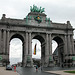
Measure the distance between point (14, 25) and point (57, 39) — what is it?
86.5 feet

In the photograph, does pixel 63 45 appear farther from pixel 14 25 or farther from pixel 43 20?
pixel 14 25

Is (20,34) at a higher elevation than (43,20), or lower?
lower

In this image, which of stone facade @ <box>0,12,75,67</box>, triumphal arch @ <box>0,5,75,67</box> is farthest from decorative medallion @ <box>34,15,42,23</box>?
stone facade @ <box>0,12,75,67</box>

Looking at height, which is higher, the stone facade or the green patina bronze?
the green patina bronze

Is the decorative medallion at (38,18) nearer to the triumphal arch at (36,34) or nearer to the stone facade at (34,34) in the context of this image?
the triumphal arch at (36,34)

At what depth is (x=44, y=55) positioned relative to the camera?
79.9 meters

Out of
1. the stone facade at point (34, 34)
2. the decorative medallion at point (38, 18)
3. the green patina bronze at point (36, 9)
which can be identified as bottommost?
the stone facade at point (34, 34)

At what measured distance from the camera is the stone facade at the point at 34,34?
230ft

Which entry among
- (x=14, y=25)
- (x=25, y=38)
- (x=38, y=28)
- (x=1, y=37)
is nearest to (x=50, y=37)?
(x=38, y=28)

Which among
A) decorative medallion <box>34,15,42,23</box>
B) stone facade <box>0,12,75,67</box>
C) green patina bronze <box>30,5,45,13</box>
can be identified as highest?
green patina bronze <box>30,5,45,13</box>

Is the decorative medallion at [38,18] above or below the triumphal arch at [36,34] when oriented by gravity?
A: above

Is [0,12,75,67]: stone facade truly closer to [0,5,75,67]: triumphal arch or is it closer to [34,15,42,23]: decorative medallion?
[0,5,75,67]: triumphal arch

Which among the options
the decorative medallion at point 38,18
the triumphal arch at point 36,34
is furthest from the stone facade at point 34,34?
the decorative medallion at point 38,18

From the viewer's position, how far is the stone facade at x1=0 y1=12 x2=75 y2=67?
70125 mm
